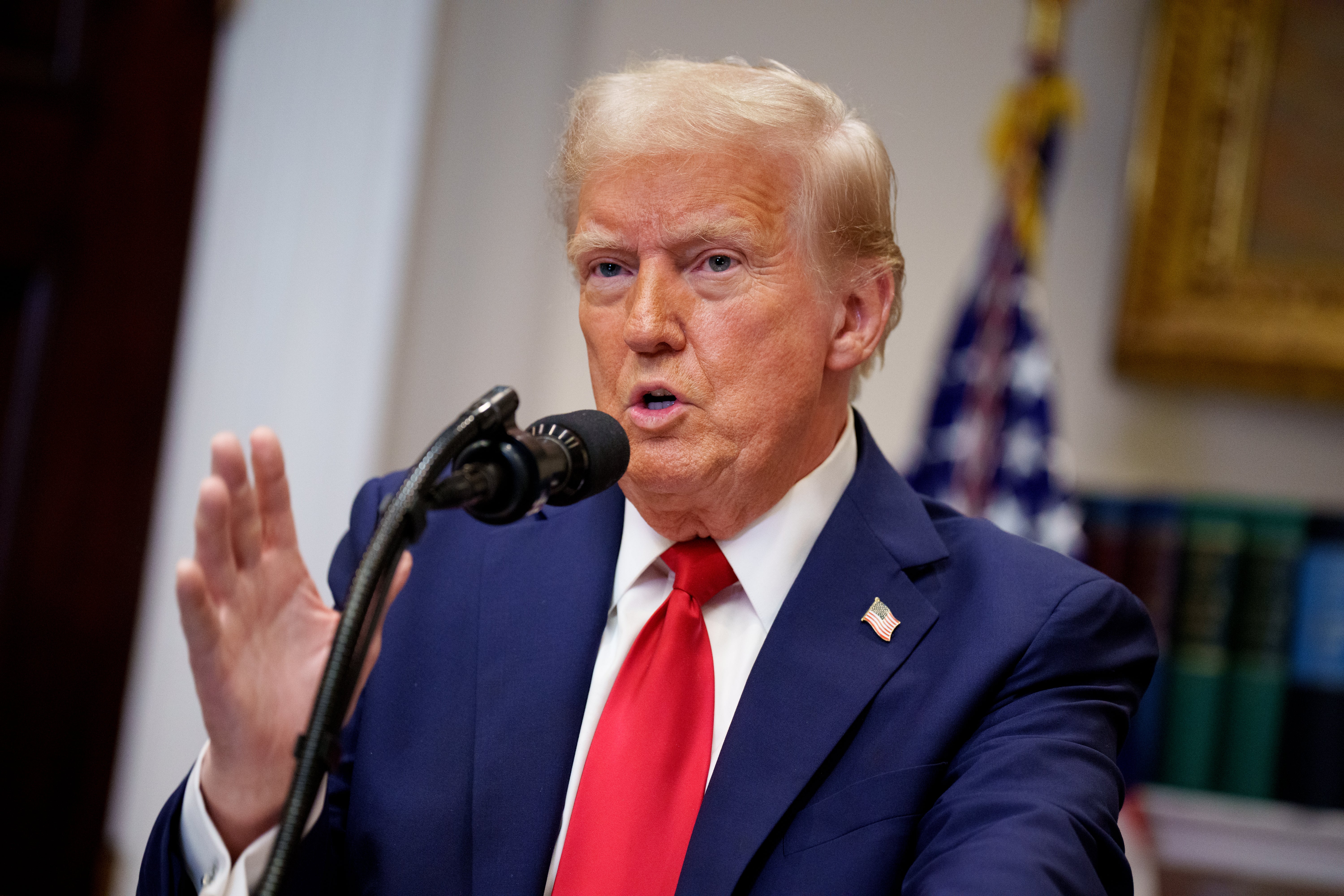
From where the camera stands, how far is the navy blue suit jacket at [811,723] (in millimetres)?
1242

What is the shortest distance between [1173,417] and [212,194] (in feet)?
7.73

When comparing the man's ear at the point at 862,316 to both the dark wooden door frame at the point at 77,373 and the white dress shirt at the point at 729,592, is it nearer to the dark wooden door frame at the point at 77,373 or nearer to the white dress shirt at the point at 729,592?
the white dress shirt at the point at 729,592

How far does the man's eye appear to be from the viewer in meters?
1.44

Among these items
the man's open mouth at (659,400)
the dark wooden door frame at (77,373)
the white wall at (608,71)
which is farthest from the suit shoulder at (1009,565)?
the dark wooden door frame at (77,373)

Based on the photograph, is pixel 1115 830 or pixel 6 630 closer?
pixel 1115 830

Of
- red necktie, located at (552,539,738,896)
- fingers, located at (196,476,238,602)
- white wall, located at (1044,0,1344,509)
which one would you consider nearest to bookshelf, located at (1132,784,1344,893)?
white wall, located at (1044,0,1344,509)

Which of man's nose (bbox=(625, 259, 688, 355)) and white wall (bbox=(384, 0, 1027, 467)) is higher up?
white wall (bbox=(384, 0, 1027, 467))

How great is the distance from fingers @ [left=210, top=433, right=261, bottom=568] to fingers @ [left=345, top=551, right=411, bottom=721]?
0.13m

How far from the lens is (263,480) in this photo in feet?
3.45

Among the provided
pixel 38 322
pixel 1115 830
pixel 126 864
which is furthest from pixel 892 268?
pixel 126 864

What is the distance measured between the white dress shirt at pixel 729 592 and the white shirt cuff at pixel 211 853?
34cm

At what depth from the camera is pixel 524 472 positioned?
0.90 m

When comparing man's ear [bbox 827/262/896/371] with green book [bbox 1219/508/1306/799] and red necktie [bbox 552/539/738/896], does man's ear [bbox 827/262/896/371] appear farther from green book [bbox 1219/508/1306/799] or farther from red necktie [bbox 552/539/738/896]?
green book [bbox 1219/508/1306/799]

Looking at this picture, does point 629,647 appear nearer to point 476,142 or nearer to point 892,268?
point 892,268
